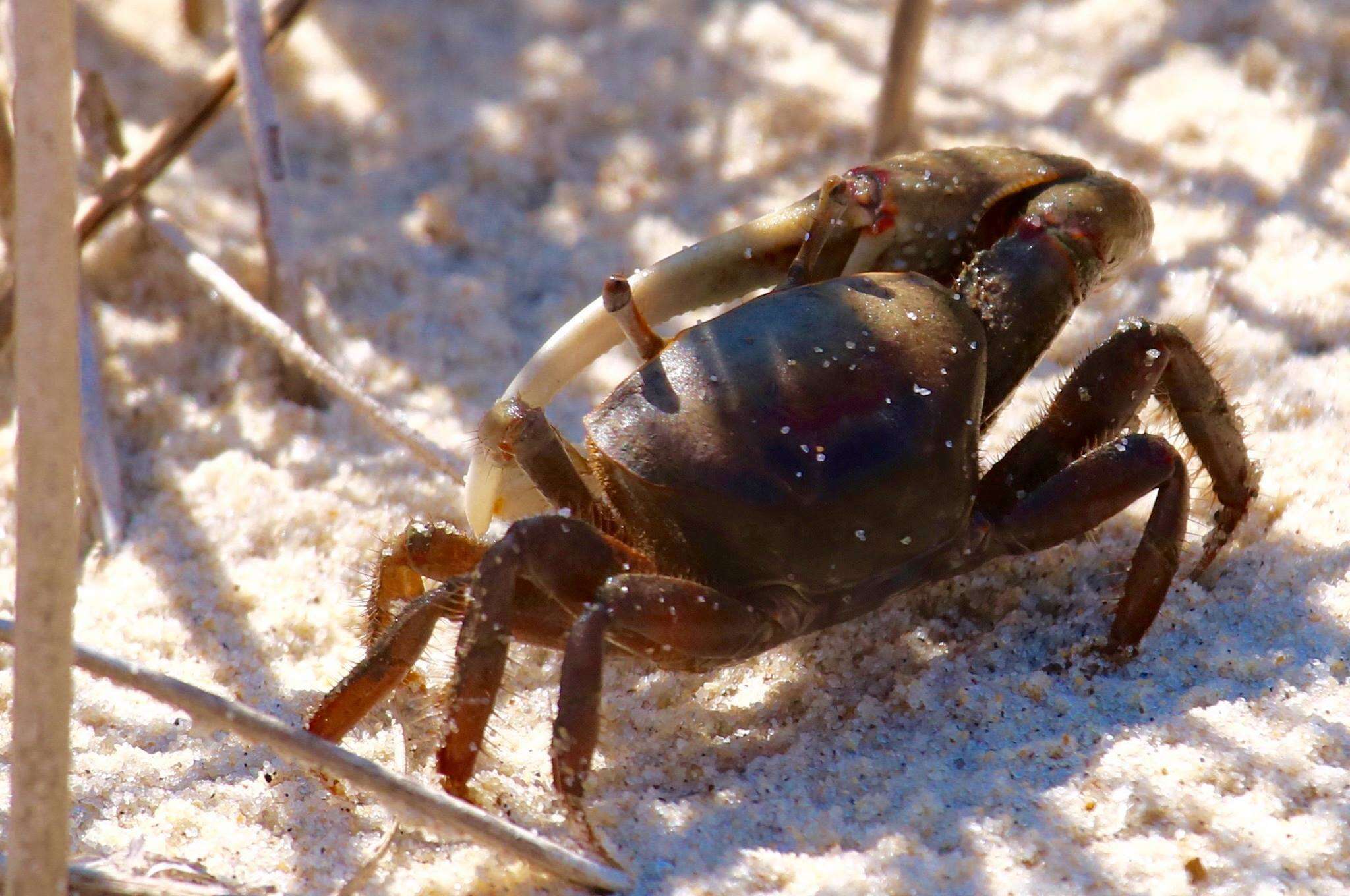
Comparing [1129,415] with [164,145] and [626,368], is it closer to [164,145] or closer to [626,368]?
[626,368]

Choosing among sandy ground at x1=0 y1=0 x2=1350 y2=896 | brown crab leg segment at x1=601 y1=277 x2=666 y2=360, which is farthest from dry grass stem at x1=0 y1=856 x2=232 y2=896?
brown crab leg segment at x1=601 y1=277 x2=666 y2=360

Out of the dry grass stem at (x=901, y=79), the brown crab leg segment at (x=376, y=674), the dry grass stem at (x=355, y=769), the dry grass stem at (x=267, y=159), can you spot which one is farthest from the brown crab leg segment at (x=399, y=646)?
the dry grass stem at (x=901, y=79)

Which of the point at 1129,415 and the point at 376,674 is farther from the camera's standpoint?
the point at 1129,415

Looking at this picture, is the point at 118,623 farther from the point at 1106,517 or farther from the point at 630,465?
the point at 1106,517

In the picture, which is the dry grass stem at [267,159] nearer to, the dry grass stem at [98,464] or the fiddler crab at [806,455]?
the dry grass stem at [98,464]

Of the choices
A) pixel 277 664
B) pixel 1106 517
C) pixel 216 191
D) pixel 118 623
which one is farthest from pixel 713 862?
pixel 216 191

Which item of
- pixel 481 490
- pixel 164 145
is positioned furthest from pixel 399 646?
pixel 164 145
